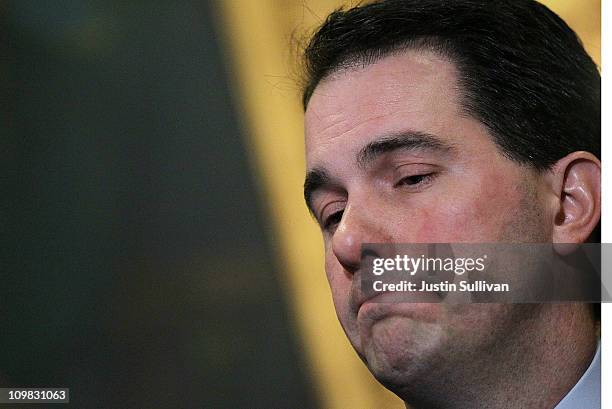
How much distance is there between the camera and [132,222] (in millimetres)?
1401

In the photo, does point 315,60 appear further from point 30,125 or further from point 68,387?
point 68,387

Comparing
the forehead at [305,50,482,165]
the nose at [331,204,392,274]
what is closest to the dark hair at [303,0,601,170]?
the forehead at [305,50,482,165]

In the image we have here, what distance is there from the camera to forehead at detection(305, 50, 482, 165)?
1.18 m

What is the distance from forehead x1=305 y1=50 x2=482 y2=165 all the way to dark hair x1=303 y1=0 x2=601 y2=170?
0.02 m

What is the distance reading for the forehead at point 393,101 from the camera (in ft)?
3.88

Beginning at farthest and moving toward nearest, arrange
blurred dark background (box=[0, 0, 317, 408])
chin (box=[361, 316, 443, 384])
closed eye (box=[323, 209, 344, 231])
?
blurred dark background (box=[0, 0, 317, 408]), closed eye (box=[323, 209, 344, 231]), chin (box=[361, 316, 443, 384])

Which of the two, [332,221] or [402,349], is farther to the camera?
[332,221]

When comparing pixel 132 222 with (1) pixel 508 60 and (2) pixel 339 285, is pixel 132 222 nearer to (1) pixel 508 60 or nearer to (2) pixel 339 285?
(2) pixel 339 285

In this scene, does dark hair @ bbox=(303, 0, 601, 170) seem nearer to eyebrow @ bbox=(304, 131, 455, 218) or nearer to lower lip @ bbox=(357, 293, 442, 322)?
eyebrow @ bbox=(304, 131, 455, 218)

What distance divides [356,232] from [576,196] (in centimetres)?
31

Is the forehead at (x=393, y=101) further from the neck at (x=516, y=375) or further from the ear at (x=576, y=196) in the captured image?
the neck at (x=516, y=375)

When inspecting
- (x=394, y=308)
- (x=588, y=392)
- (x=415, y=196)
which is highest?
(x=415, y=196)

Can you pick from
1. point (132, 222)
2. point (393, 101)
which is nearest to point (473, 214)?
point (393, 101)

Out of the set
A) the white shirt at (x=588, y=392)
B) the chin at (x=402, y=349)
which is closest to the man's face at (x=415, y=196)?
the chin at (x=402, y=349)
